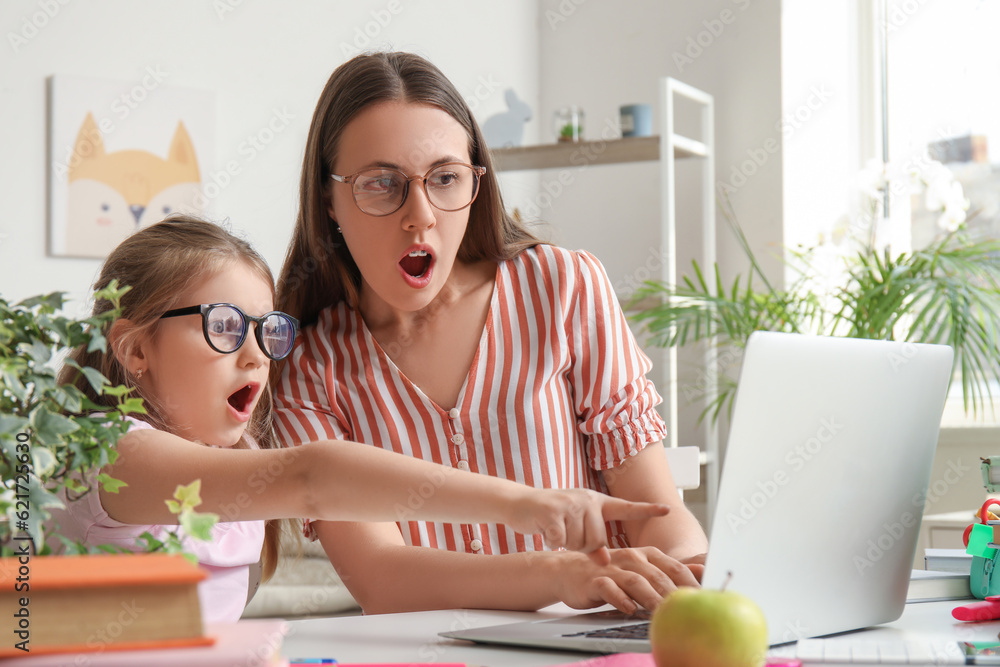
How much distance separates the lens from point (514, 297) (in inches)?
55.2

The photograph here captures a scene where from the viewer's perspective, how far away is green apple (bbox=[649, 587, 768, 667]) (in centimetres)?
60

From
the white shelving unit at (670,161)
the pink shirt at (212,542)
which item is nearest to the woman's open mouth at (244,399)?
the pink shirt at (212,542)

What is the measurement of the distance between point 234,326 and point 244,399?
0.39 feet

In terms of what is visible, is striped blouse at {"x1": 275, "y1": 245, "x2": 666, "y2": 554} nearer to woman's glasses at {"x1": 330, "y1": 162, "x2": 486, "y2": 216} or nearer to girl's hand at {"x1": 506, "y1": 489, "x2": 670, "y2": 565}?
woman's glasses at {"x1": 330, "y1": 162, "x2": 486, "y2": 216}

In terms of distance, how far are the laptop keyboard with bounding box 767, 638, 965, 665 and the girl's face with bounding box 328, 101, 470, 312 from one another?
0.64 m

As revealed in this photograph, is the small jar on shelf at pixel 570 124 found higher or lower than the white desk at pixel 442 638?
higher

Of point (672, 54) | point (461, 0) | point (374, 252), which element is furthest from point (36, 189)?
point (672, 54)

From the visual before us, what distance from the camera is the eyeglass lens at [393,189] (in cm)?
123

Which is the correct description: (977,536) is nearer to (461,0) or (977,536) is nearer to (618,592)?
(618,592)

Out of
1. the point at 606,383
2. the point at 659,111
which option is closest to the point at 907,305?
the point at 659,111

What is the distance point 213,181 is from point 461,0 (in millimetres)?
1322

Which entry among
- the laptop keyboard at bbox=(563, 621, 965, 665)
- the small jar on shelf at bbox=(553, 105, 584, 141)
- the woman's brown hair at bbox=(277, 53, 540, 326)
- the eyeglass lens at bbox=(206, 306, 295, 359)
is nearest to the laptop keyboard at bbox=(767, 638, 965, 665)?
the laptop keyboard at bbox=(563, 621, 965, 665)

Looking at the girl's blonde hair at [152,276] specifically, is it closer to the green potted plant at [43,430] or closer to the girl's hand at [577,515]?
the green potted plant at [43,430]

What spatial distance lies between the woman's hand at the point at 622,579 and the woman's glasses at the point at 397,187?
0.49 m
